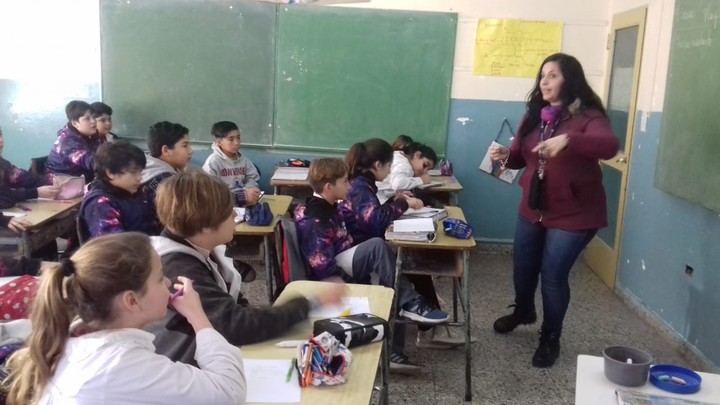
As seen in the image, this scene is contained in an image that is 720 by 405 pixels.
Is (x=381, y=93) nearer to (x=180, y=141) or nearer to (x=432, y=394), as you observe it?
(x=180, y=141)

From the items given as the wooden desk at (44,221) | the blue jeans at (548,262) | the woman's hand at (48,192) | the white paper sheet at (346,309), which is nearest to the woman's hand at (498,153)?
the blue jeans at (548,262)

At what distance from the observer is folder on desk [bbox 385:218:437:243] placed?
9.30ft

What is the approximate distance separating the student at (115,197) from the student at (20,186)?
0.94 m

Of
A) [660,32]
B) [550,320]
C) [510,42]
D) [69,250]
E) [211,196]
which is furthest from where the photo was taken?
[510,42]

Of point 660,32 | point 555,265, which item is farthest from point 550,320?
point 660,32

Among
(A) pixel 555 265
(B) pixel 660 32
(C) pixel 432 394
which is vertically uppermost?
(B) pixel 660 32

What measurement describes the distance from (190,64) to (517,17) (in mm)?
2668

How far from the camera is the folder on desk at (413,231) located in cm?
283

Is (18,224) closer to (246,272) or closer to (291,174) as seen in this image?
(246,272)

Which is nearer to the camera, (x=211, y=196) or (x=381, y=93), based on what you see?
(x=211, y=196)

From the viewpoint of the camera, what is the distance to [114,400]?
43.9 inches

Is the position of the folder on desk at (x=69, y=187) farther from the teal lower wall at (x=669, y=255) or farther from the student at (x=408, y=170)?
the teal lower wall at (x=669, y=255)

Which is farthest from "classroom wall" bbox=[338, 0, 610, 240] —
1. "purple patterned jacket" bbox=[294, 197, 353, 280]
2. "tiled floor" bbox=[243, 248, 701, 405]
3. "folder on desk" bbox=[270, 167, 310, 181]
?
"purple patterned jacket" bbox=[294, 197, 353, 280]

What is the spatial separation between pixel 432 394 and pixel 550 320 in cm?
73
